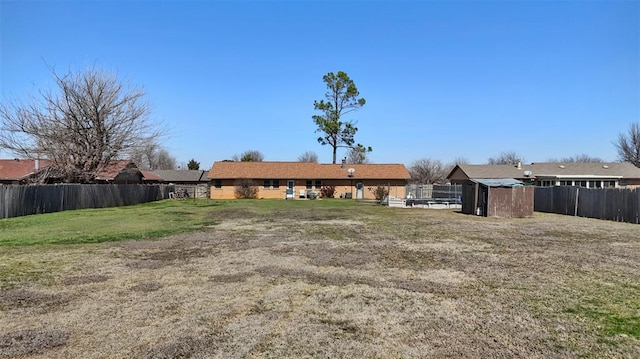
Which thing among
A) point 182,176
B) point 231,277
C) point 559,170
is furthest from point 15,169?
point 559,170

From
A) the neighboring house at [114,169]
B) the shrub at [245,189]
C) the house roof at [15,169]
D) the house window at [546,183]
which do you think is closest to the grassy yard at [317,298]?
the neighboring house at [114,169]

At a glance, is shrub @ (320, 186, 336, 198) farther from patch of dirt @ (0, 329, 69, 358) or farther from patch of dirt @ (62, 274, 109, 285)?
patch of dirt @ (0, 329, 69, 358)

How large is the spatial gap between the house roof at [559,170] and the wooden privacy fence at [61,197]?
1274 inches

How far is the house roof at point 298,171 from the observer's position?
42.2 meters

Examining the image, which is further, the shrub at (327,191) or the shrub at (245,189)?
the shrub at (327,191)

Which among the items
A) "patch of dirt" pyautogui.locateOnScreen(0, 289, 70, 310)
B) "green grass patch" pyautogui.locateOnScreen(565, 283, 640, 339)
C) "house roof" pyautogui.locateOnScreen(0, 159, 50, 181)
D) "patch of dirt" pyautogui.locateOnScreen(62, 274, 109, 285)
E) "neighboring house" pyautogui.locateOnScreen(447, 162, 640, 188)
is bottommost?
"patch of dirt" pyautogui.locateOnScreen(0, 289, 70, 310)

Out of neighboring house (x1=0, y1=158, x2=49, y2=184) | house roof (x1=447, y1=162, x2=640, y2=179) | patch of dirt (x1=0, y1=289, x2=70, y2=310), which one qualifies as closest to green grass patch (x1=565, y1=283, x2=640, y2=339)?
patch of dirt (x1=0, y1=289, x2=70, y2=310)

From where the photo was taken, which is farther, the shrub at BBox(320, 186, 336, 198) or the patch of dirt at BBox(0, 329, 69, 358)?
the shrub at BBox(320, 186, 336, 198)

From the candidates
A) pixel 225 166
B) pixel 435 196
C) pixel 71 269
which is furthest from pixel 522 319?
pixel 225 166

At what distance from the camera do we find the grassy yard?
Result: 4.18 metres

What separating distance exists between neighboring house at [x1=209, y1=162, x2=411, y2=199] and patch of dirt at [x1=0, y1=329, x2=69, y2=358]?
36.9 meters

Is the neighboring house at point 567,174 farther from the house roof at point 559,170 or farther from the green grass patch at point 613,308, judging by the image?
the green grass patch at point 613,308

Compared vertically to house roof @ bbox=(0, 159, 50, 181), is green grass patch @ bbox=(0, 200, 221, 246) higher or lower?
lower

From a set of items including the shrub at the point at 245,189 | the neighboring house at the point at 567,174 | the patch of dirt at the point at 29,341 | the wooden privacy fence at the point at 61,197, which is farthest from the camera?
the shrub at the point at 245,189
